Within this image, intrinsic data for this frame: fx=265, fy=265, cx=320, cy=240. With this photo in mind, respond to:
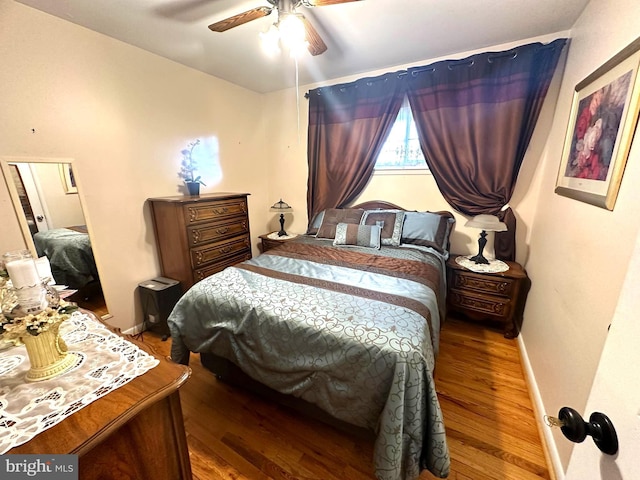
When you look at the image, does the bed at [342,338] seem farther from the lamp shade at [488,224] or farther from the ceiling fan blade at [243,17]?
the ceiling fan blade at [243,17]

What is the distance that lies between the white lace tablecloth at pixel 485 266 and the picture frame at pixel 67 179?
3237 millimetres

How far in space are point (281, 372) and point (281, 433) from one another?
0.42 m

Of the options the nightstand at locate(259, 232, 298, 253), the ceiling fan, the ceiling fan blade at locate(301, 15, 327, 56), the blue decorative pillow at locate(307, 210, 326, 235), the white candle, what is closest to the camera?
the white candle

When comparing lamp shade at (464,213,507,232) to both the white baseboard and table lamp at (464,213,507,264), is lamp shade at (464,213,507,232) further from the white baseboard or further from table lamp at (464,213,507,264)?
the white baseboard

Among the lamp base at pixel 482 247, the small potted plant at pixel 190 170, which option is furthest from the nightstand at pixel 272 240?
the lamp base at pixel 482 247

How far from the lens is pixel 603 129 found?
130 centimetres

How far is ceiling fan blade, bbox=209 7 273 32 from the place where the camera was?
4.76 ft

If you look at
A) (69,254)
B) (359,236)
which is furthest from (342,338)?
(69,254)

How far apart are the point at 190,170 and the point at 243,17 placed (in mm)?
1648

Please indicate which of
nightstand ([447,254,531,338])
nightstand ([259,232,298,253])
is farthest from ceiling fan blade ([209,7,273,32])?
nightstand ([447,254,531,338])

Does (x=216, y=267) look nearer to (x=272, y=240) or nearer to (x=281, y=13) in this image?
(x=272, y=240)

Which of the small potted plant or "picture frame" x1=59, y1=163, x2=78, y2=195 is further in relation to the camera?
the small potted plant

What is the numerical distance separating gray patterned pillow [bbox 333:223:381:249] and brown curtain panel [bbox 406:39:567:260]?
0.88 meters

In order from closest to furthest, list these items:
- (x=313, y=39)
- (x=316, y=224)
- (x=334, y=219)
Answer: (x=313, y=39), (x=334, y=219), (x=316, y=224)
